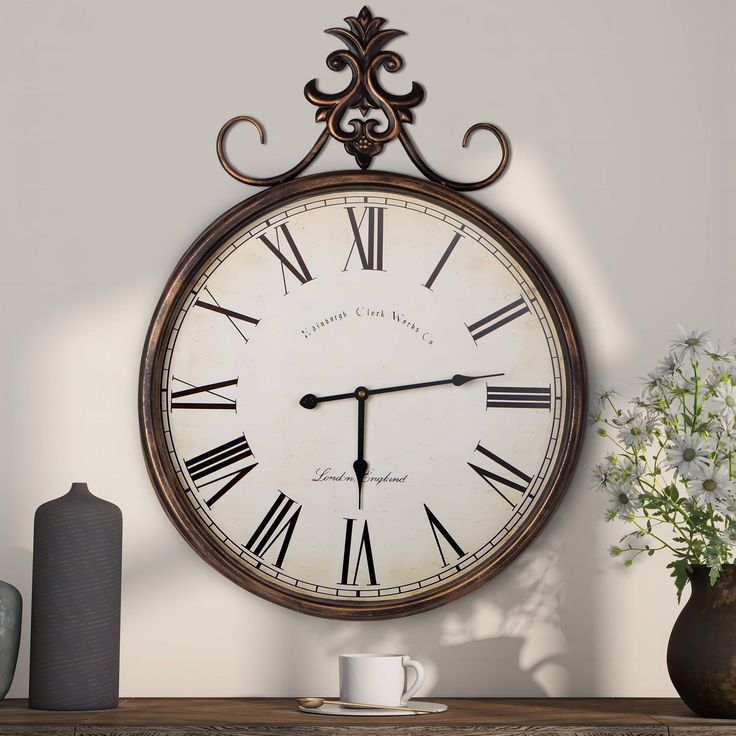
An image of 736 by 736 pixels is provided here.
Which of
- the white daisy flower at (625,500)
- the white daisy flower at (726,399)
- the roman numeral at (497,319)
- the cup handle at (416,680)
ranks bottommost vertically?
the cup handle at (416,680)

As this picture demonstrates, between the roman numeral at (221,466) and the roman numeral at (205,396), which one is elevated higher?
the roman numeral at (205,396)

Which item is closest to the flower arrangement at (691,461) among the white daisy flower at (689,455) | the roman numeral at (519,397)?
the white daisy flower at (689,455)

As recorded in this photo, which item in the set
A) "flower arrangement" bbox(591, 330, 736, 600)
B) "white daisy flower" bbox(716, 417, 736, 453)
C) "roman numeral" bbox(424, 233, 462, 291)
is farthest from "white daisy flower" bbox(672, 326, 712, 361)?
"roman numeral" bbox(424, 233, 462, 291)

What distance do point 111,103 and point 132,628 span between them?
40.8 inches

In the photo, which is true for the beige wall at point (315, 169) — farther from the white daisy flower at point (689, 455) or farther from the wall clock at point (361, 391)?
the white daisy flower at point (689, 455)

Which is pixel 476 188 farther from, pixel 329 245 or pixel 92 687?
pixel 92 687

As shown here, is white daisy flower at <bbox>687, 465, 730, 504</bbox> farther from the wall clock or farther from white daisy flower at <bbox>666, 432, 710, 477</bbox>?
the wall clock

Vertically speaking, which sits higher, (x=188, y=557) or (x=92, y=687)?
(x=188, y=557)

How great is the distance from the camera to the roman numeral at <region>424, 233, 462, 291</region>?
6.37ft

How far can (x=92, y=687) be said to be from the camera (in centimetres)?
166

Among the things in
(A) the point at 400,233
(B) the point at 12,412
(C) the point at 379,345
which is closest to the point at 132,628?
(B) the point at 12,412

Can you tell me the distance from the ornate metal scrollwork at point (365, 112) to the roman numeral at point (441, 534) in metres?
0.65

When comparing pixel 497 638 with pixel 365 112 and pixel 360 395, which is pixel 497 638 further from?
pixel 365 112

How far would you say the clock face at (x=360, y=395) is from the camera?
188cm
